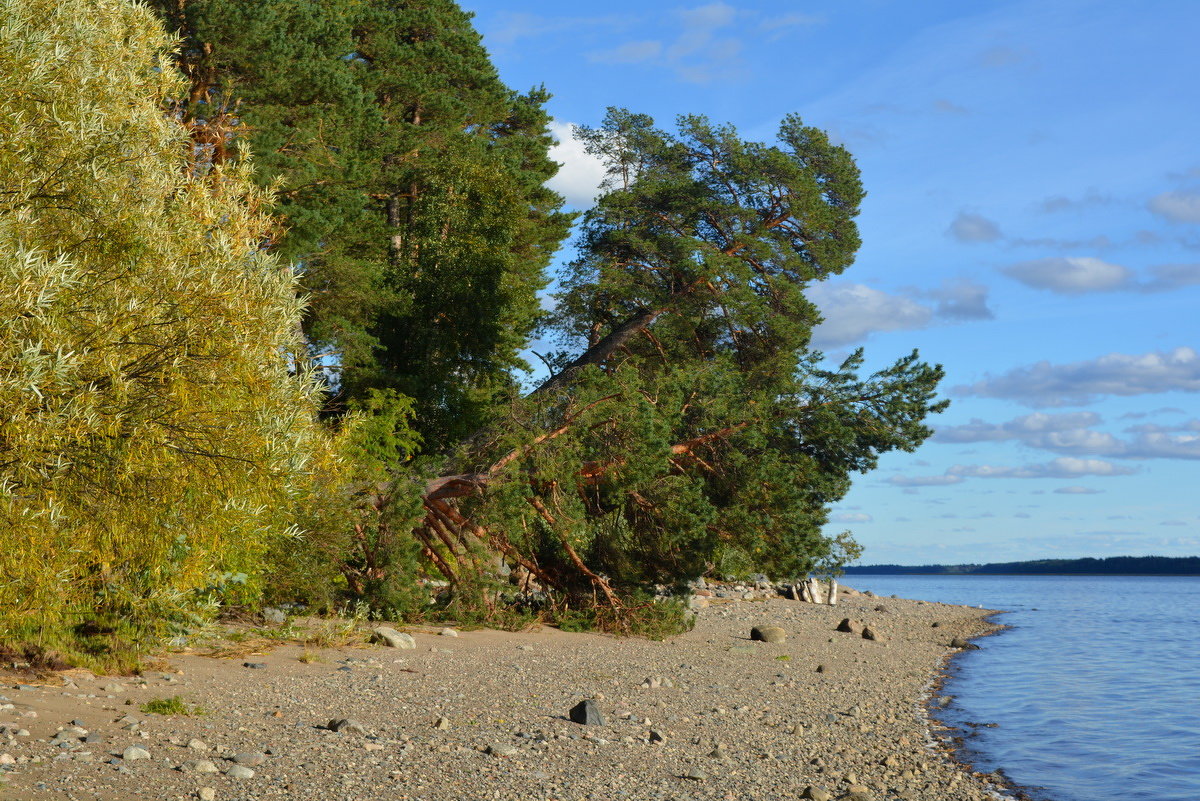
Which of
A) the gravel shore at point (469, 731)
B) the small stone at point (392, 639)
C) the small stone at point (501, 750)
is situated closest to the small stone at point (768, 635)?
the gravel shore at point (469, 731)

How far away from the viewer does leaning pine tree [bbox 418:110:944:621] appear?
22750 mm

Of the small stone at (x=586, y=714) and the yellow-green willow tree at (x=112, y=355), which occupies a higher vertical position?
the yellow-green willow tree at (x=112, y=355)

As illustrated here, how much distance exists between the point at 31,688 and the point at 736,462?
15.9 meters

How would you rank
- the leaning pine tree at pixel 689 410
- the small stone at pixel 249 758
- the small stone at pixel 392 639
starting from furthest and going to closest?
the leaning pine tree at pixel 689 410 → the small stone at pixel 392 639 → the small stone at pixel 249 758

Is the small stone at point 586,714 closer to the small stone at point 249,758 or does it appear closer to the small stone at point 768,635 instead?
the small stone at point 249,758

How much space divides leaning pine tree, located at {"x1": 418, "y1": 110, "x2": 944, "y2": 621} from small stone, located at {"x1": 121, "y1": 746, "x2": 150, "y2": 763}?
40.2ft

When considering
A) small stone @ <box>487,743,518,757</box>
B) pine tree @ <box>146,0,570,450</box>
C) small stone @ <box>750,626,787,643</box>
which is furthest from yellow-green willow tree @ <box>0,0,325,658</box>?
small stone @ <box>750,626,787,643</box>

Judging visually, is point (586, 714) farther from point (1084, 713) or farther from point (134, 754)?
point (1084, 713)

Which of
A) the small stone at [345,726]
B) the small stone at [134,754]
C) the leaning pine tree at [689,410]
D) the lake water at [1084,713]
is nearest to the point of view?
the small stone at [134,754]

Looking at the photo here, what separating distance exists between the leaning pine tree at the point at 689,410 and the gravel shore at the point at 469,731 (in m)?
2.90

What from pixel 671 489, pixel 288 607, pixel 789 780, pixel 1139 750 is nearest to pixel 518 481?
pixel 671 489

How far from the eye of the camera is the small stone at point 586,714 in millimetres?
13354

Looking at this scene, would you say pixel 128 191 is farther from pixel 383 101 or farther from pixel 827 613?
pixel 827 613

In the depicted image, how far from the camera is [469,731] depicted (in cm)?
1222
